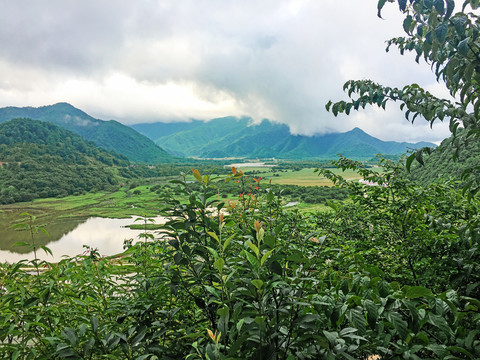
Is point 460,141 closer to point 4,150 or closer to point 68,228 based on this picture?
point 68,228

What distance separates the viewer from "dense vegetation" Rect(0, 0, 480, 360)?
3.65 feet

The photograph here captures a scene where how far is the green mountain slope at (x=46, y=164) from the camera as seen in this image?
79.4 m

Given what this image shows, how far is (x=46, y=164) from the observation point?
95.7 meters

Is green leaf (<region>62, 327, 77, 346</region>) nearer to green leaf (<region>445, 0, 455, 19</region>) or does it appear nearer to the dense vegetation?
the dense vegetation

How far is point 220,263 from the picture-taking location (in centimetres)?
112

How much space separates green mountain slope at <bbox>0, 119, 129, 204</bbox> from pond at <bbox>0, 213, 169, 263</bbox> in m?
29.5

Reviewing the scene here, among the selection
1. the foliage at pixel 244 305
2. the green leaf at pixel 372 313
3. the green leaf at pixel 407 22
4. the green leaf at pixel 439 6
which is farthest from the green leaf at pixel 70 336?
the green leaf at pixel 407 22

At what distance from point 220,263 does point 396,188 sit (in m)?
3.80

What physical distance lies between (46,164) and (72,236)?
74.6 meters

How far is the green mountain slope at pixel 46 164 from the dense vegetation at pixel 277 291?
88.6m

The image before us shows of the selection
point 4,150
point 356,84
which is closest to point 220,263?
point 356,84

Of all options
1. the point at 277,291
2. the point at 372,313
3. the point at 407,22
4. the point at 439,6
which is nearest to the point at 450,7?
the point at 439,6

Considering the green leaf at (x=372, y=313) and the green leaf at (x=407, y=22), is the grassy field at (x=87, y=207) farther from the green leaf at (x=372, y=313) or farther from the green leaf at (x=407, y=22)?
the green leaf at (x=372, y=313)

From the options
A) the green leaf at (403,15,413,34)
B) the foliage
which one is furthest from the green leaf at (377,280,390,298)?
the green leaf at (403,15,413,34)
